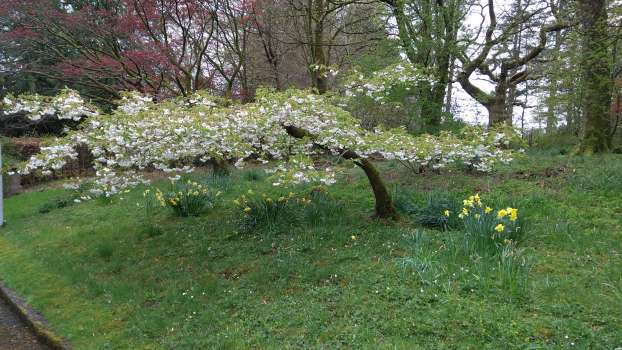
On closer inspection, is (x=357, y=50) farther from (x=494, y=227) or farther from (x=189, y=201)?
(x=494, y=227)

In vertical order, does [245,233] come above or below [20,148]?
below

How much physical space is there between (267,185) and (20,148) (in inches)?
443

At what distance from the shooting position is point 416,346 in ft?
10.3

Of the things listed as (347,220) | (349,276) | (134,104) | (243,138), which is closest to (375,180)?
(347,220)

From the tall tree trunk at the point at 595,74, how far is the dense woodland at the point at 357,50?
21mm

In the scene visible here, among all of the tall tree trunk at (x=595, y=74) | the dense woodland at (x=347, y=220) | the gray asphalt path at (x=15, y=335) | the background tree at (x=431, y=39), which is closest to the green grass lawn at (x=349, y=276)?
the dense woodland at (x=347, y=220)

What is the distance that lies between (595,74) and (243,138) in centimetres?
558

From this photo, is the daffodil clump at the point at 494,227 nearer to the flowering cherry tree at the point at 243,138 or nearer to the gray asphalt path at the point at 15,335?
the flowering cherry tree at the point at 243,138

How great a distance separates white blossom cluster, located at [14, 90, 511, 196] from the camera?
4.58 m

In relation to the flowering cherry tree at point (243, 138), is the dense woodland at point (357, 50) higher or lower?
higher

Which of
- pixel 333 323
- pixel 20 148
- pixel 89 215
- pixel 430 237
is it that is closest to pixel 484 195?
pixel 430 237

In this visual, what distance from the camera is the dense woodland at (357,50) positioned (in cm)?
771

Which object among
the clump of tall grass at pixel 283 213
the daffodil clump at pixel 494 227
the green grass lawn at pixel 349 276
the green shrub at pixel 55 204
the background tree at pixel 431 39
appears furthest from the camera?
the green shrub at pixel 55 204

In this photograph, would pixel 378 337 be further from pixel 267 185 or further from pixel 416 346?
pixel 267 185
